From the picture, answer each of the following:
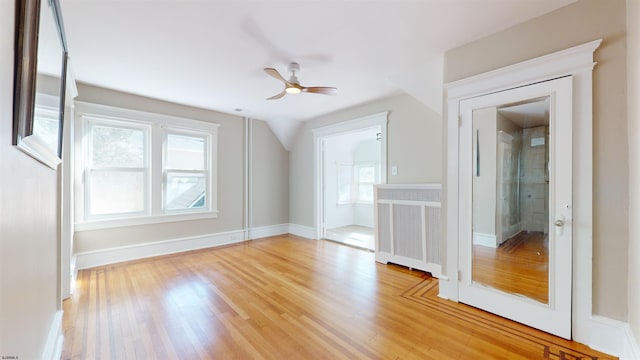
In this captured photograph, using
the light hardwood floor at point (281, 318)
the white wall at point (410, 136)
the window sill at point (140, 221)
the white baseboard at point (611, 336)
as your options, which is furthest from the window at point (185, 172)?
the white baseboard at point (611, 336)

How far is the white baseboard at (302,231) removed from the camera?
5197mm

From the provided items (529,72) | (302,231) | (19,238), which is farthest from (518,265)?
(302,231)

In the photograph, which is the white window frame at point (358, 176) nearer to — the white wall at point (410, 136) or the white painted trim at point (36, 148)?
the white wall at point (410, 136)

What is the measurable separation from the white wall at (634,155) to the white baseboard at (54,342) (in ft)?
10.7

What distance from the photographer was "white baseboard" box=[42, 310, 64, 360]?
4.57 feet

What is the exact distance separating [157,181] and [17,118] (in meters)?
3.49

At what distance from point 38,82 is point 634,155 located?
3096mm

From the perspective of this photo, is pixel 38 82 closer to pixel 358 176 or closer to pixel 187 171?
pixel 187 171

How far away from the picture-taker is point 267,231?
17.6 ft

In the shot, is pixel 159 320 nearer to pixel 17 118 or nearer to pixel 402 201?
pixel 17 118

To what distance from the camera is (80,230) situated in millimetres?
3385

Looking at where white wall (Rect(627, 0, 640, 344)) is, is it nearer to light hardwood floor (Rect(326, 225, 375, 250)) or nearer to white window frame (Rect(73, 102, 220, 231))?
light hardwood floor (Rect(326, 225, 375, 250))

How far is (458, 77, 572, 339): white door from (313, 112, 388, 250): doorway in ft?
8.13

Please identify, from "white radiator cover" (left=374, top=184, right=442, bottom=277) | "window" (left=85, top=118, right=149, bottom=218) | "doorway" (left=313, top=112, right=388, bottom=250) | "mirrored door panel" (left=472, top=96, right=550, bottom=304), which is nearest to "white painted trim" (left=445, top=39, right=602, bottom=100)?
"mirrored door panel" (left=472, top=96, right=550, bottom=304)
